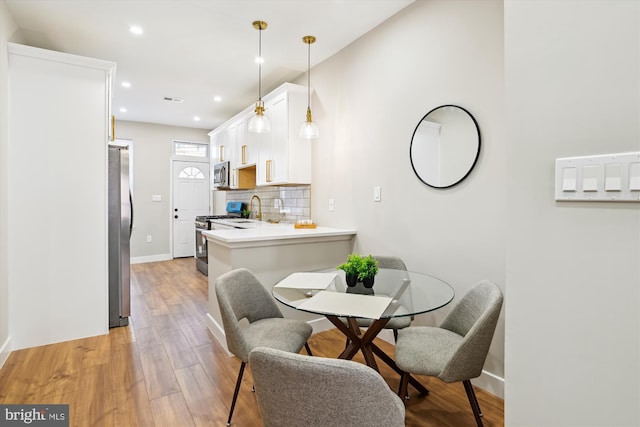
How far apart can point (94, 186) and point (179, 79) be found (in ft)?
6.05

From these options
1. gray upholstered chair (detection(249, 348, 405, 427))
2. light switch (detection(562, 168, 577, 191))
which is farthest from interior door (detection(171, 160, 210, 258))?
light switch (detection(562, 168, 577, 191))

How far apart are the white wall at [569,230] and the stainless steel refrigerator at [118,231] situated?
3.27 m

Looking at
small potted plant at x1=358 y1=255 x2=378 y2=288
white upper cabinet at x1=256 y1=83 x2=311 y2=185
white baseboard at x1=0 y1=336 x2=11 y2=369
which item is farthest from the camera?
white upper cabinet at x1=256 y1=83 x2=311 y2=185

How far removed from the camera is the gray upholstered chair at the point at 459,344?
147 cm

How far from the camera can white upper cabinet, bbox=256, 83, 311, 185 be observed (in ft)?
12.0

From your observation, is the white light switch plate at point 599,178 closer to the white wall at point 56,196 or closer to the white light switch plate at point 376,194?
the white light switch plate at point 376,194

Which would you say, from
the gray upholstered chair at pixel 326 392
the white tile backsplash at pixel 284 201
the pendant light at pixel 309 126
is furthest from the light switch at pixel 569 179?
the white tile backsplash at pixel 284 201

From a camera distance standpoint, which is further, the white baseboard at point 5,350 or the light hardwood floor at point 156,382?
the white baseboard at point 5,350

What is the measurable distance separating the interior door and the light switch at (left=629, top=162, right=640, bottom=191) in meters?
6.90

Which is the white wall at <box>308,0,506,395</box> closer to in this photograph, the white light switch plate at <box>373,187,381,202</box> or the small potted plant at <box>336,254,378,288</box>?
the white light switch plate at <box>373,187,381,202</box>

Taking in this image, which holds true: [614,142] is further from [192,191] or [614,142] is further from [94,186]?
[192,191]

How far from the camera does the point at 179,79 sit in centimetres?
407

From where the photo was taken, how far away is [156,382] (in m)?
2.19

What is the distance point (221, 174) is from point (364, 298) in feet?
14.9
